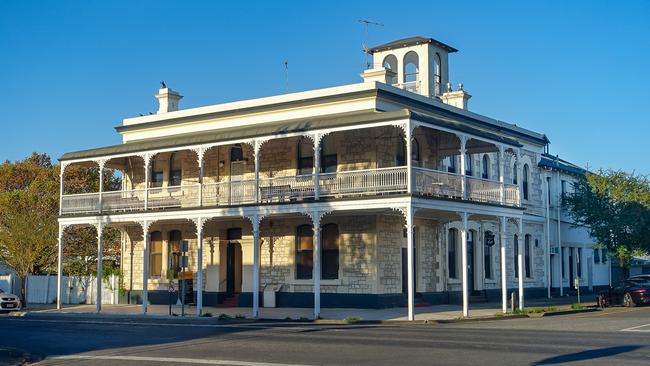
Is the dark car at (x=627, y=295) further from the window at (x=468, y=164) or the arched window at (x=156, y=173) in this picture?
the arched window at (x=156, y=173)

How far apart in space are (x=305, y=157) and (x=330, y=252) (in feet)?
12.5

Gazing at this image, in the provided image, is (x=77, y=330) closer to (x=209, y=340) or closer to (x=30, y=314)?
(x=209, y=340)

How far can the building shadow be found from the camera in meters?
13.2

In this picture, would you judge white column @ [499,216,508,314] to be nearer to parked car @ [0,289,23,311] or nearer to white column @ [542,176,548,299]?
white column @ [542,176,548,299]

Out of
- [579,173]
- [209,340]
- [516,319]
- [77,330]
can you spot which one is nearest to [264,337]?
[209,340]

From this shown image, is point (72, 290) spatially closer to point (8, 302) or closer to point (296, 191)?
point (8, 302)

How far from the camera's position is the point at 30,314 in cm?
3059

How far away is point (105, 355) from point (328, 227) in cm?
1482

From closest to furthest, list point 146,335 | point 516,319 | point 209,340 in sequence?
point 209,340
point 146,335
point 516,319

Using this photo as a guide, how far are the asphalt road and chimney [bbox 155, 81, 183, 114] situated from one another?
13631mm

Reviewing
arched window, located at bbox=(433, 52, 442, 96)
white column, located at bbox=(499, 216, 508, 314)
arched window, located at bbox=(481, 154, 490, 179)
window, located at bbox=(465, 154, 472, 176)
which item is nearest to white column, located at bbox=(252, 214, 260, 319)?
white column, located at bbox=(499, 216, 508, 314)

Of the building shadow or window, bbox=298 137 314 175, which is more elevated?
window, bbox=298 137 314 175

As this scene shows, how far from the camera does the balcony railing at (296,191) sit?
25.6 meters

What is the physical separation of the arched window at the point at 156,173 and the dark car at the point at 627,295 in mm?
19105
